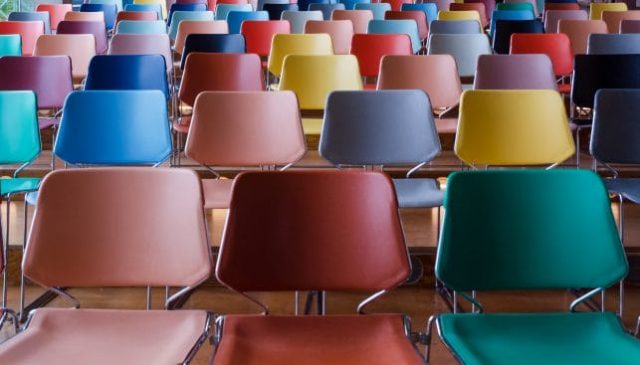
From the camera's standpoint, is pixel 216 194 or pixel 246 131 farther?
pixel 246 131

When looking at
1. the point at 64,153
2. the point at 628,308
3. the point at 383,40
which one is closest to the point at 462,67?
the point at 383,40

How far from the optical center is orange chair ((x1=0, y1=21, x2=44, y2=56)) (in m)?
7.56

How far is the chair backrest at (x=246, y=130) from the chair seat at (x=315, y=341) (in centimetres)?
155

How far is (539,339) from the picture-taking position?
265cm

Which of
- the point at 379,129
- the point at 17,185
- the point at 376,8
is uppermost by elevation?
the point at 379,129

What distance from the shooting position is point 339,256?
2.81 m

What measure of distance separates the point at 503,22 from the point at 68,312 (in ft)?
18.8

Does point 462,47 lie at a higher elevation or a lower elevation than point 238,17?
higher

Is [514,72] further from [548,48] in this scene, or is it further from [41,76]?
[41,76]

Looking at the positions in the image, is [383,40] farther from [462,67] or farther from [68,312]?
[68,312]

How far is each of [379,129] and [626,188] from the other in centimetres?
118

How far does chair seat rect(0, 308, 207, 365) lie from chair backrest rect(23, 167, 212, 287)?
0.11 meters

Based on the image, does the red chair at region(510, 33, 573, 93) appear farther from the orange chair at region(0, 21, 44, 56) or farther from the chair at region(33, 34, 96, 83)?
the orange chair at region(0, 21, 44, 56)

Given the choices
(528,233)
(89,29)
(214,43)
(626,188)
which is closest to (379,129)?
(626,188)
